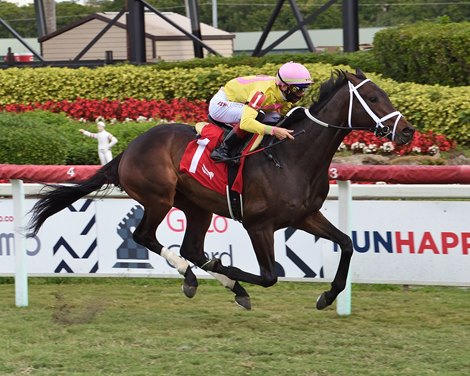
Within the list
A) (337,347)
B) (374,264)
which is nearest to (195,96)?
(374,264)

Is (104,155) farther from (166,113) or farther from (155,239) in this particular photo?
(155,239)

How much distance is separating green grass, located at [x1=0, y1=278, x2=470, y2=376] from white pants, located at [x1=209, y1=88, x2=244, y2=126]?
1.36m

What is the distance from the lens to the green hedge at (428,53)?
13242mm

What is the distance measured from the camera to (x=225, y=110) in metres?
7.04

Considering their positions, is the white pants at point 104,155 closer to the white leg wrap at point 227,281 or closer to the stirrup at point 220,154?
the white leg wrap at point 227,281

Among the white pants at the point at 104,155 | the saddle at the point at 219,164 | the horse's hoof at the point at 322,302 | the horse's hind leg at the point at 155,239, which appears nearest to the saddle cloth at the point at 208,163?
the saddle at the point at 219,164

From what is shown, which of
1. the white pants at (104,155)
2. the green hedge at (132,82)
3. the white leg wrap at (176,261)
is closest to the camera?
the white leg wrap at (176,261)

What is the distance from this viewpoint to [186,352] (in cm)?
595

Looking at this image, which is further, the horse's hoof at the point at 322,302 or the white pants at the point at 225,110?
the white pants at the point at 225,110

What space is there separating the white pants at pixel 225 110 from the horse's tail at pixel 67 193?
31.5 inches

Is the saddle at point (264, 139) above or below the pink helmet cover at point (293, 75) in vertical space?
below

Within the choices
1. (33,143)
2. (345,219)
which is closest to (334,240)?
(345,219)

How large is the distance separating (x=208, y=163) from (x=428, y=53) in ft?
24.6

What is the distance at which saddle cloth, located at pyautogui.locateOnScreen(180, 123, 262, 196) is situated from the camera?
678 centimetres
